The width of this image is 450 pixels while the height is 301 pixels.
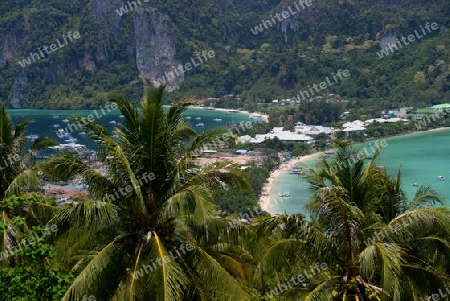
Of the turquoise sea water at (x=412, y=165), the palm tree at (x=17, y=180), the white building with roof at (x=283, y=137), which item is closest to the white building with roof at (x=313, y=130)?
the white building with roof at (x=283, y=137)

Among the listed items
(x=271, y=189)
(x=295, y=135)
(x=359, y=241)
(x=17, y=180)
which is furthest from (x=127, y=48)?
(x=359, y=241)

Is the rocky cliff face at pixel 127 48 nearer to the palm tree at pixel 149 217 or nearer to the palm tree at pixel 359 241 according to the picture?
the palm tree at pixel 149 217

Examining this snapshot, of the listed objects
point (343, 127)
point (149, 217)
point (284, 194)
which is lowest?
point (343, 127)

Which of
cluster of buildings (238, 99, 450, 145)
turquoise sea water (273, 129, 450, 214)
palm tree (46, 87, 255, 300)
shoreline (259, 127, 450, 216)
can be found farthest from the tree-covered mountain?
palm tree (46, 87, 255, 300)

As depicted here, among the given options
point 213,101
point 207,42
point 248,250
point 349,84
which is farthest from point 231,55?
point 248,250

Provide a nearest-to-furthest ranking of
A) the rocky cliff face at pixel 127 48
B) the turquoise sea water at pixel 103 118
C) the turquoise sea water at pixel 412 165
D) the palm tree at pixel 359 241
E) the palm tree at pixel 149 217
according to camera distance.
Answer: the palm tree at pixel 149 217 < the palm tree at pixel 359 241 < the turquoise sea water at pixel 412 165 < the turquoise sea water at pixel 103 118 < the rocky cliff face at pixel 127 48

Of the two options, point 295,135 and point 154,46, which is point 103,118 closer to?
point 154,46
